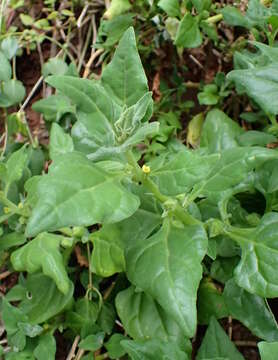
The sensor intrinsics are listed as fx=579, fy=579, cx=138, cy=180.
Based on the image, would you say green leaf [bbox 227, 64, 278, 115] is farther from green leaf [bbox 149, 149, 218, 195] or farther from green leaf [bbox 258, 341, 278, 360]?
green leaf [bbox 258, 341, 278, 360]

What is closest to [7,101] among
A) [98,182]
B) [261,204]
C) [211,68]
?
[211,68]

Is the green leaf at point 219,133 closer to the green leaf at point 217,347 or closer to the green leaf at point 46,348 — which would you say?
the green leaf at point 217,347

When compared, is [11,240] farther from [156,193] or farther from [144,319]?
[156,193]

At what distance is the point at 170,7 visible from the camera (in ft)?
5.42

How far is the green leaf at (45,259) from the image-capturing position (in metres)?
1.34

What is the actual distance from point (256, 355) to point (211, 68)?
96cm

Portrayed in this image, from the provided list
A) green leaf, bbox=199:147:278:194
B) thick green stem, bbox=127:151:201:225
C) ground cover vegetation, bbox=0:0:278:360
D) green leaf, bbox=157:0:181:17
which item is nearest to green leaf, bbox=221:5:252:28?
ground cover vegetation, bbox=0:0:278:360

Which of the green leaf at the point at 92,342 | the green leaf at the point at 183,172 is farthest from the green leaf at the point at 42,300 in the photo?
the green leaf at the point at 183,172

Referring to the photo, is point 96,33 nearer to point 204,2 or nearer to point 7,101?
point 7,101

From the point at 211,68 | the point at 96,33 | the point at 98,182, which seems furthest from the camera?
the point at 96,33

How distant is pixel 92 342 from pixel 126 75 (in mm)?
668

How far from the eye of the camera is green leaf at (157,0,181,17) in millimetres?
1638

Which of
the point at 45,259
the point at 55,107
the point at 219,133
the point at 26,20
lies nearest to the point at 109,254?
the point at 45,259

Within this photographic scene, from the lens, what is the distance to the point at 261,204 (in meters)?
1.52
